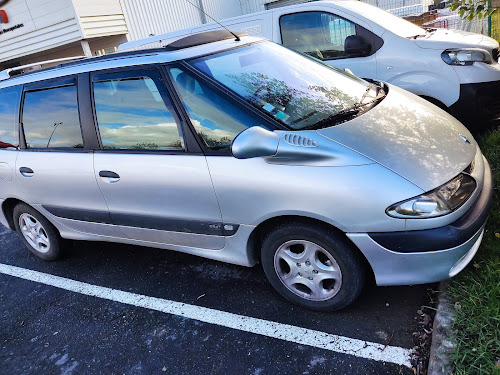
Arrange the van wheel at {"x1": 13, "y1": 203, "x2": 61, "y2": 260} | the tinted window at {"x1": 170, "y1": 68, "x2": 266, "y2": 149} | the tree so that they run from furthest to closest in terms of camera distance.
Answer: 1. the van wheel at {"x1": 13, "y1": 203, "x2": 61, "y2": 260}
2. the tree
3. the tinted window at {"x1": 170, "y1": 68, "x2": 266, "y2": 149}

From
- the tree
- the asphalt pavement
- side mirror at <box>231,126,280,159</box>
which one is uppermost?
the tree

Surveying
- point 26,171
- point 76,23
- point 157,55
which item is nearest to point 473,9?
point 157,55

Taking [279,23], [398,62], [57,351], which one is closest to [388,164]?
[57,351]

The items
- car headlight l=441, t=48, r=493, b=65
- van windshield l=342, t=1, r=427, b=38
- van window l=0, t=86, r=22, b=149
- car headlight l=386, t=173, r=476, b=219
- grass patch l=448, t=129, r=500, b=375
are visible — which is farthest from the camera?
van windshield l=342, t=1, r=427, b=38

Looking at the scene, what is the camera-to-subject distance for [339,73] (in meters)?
3.31

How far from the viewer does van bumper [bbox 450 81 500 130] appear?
418 centimetres

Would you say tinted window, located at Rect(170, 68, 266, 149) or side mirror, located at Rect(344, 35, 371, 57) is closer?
tinted window, located at Rect(170, 68, 266, 149)

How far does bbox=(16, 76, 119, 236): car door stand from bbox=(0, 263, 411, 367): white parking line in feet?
1.65

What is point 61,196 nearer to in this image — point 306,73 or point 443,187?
point 306,73

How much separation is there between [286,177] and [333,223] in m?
0.37

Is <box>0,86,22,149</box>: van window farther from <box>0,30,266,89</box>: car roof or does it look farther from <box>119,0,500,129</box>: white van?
<box>119,0,500,129</box>: white van

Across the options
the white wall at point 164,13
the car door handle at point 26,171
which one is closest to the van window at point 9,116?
the car door handle at point 26,171

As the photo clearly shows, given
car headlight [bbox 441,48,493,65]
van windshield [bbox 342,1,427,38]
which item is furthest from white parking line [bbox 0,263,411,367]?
van windshield [bbox 342,1,427,38]

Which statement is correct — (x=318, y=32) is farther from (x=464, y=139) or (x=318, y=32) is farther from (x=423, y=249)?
(x=423, y=249)
